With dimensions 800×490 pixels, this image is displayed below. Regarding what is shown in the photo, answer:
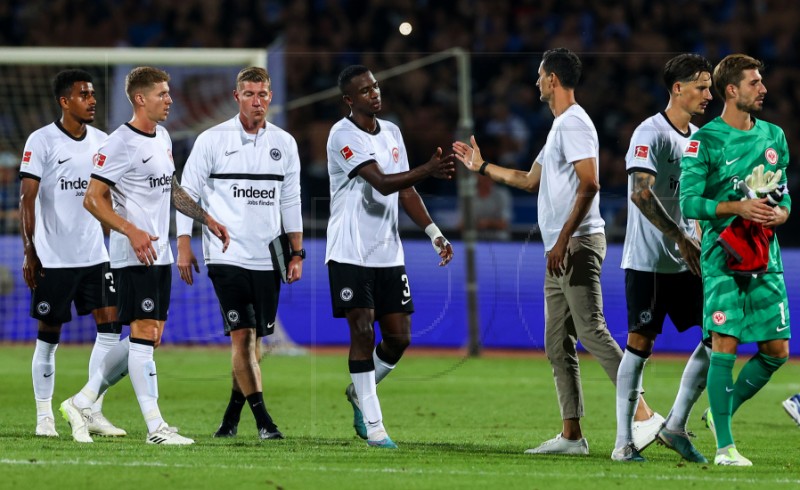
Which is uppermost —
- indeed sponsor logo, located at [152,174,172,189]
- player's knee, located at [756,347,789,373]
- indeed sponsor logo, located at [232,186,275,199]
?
indeed sponsor logo, located at [152,174,172,189]

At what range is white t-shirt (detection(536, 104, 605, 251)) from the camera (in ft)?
26.2

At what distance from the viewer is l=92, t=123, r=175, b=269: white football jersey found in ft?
28.2

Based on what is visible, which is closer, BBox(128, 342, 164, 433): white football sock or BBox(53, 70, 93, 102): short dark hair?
BBox(128, 342, 164, 433): white football sock

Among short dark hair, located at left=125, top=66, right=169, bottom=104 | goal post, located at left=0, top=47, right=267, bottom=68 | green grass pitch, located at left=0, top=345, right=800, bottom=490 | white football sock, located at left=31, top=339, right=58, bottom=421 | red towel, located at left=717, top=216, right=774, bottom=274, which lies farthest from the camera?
goal post, located at left=0, top=47, right=267, bottom=68

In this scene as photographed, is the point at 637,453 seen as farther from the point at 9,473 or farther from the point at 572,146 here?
the point at 9,473

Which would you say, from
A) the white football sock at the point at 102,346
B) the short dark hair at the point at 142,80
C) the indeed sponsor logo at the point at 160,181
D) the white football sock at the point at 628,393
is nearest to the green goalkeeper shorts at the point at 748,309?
the white football sock at the point at 628,393

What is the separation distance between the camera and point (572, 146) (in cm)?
800

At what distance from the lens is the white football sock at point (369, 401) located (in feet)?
27.9

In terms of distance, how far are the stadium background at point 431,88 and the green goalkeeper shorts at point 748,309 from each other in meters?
3.73

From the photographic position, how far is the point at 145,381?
8602mm

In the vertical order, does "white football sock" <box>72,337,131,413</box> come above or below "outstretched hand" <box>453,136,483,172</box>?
below

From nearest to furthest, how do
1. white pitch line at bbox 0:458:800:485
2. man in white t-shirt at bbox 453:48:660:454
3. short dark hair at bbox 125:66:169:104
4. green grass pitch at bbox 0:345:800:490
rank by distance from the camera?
green grass pitch at bbox 0:345:800:490
white pitch line at bbox 0:458:800:485
man in white t-shirt at bbox 453:48:660:454
short dark hair at bbox 125:66:169:104

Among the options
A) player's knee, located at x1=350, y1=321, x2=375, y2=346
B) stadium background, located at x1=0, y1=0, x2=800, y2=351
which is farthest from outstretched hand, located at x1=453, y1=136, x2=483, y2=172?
stadium background, located at x1=0, y1=0, x2=800, y2=351

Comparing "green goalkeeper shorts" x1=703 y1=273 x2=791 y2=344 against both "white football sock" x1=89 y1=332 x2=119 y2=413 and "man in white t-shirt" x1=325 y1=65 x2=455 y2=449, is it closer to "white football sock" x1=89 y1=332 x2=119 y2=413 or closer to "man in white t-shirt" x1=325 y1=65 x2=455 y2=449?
"man in white t-shirt" x1=325 y1=65 x2=455 y2=449
